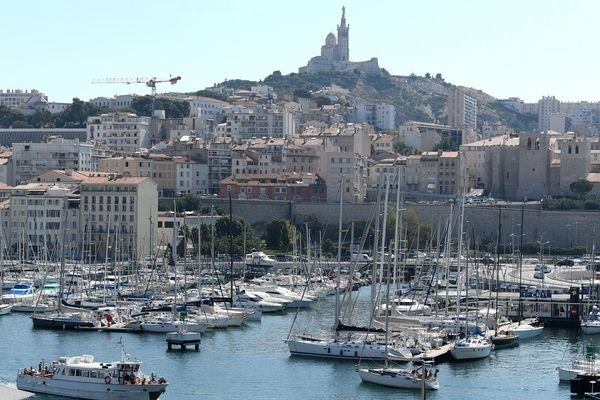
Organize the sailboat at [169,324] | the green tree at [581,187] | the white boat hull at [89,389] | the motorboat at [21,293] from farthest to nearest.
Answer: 1. the green tree at [581,187]
2. the motorboat at [21,293]
3. the sailboat at [169,324]
4. the white boat hull at [89,389]

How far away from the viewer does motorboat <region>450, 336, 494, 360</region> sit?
35.9 meters

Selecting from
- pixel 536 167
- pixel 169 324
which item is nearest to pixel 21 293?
pixel 169 324

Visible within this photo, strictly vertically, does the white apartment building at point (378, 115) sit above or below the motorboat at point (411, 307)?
above

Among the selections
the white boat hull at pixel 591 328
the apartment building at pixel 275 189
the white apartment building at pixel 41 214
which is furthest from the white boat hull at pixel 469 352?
the apartment building at pixel 275 189

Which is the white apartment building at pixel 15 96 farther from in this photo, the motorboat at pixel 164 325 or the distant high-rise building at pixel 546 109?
the motorboat at pixel 164 325

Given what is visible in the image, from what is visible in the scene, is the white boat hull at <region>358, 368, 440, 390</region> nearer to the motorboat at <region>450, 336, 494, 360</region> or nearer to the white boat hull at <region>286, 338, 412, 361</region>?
the white boat hull at <region>286, 338, 412, 361</region>

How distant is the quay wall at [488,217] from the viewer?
70062mm

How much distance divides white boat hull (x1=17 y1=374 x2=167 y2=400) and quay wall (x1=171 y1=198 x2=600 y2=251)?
39.3 m

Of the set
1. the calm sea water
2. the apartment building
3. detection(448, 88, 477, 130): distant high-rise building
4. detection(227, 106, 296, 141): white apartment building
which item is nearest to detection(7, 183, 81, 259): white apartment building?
the apartment building

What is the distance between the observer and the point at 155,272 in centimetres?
5234

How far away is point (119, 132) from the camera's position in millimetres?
91125

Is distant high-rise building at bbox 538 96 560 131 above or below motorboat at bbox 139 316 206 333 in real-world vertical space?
above

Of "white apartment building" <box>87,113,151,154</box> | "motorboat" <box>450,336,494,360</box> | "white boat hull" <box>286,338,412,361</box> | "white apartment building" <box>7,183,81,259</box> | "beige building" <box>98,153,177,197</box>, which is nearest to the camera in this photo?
"white boat hull" <box>286,338,412,361</box>

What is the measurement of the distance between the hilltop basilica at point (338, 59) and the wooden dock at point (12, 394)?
427 feet
